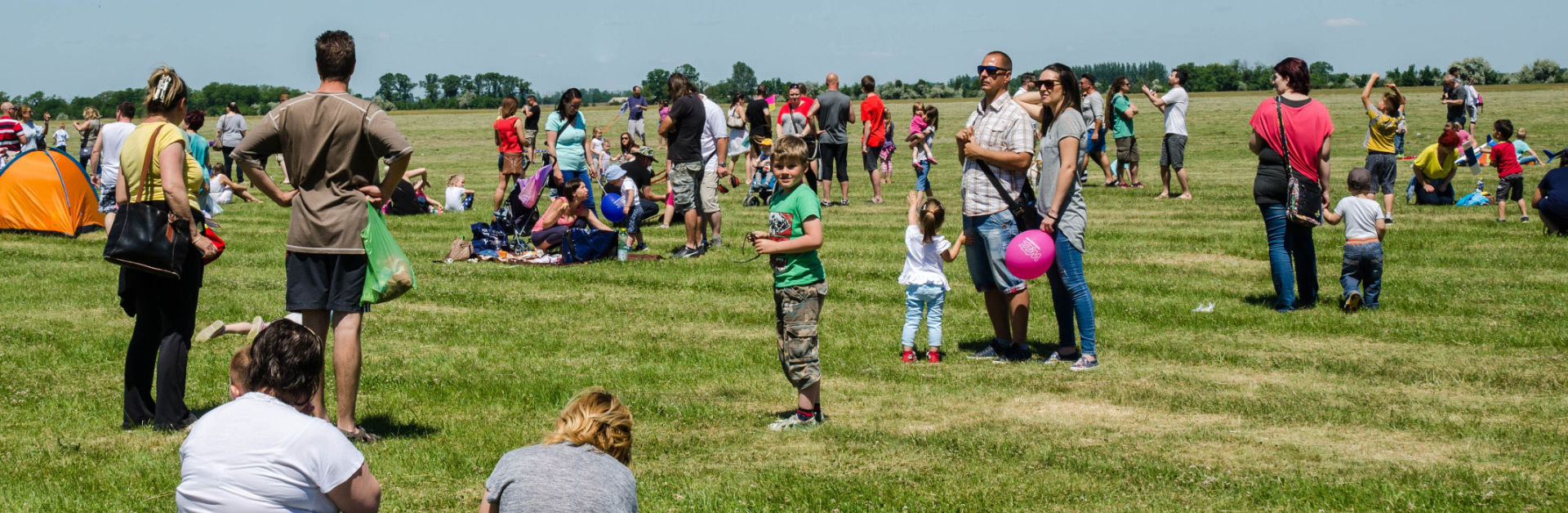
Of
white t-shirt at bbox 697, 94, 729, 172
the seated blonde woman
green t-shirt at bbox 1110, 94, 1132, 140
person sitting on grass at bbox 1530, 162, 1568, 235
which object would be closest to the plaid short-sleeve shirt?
the seated blonde woman

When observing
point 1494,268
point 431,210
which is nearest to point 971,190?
point 1494,268

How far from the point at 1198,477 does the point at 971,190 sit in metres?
2.66

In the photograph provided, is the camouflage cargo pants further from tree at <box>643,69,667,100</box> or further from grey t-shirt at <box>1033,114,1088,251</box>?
tree at <box>643,69,667,100</box>

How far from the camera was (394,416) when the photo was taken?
6371 millimetres

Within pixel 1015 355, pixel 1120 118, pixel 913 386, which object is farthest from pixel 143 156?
pixel 1120 118

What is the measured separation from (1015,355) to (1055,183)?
1.18 metres

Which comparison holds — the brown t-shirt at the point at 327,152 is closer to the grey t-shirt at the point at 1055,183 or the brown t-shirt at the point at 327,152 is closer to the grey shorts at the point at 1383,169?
the grey t-shirt at the point at 1055,183

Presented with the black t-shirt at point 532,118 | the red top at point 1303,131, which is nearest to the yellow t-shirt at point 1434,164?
the red top at point 1303,131

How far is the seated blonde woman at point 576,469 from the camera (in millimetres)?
3379

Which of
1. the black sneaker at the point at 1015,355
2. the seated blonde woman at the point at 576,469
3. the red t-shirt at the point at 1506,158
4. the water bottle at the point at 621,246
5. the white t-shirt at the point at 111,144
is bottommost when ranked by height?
the black sneaker at the point at 1015,355

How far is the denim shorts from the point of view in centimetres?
739

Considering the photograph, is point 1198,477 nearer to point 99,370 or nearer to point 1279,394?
point 1279,394

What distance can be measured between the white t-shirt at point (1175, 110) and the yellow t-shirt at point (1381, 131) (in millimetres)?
2358

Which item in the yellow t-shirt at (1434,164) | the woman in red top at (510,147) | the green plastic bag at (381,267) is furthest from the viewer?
the woman in red top at (510,147)
